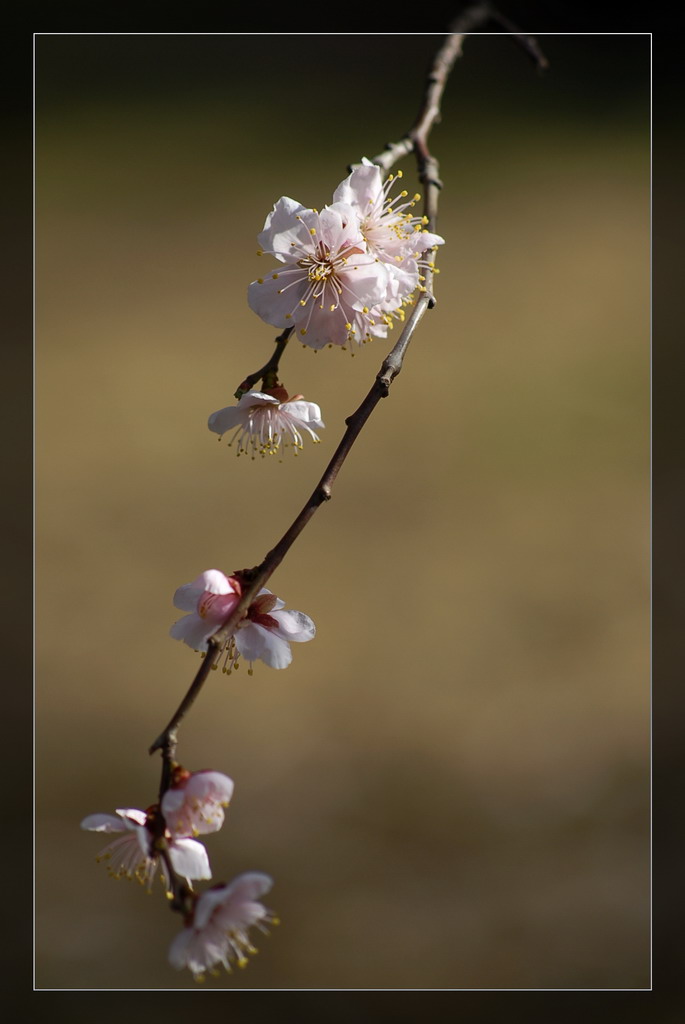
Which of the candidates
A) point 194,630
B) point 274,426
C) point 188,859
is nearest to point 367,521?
point 274,426

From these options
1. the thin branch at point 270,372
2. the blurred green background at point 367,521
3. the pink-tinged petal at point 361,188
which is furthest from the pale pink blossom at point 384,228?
the blurred green background at point 367,521

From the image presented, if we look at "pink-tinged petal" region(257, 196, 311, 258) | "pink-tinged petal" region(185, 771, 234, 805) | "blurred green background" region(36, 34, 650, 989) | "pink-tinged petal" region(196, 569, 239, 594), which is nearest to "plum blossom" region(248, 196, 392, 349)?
"pink-tinged petal" region(257, 196, 311, 258)

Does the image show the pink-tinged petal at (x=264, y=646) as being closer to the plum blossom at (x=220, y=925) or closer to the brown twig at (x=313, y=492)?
the brown twig at (x=313, y=492)

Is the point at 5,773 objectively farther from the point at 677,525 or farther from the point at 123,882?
the point at 677,525

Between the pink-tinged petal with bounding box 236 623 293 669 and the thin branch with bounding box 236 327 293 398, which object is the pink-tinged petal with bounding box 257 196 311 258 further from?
the pink-tinged petal with bounding box 236 623 293 669

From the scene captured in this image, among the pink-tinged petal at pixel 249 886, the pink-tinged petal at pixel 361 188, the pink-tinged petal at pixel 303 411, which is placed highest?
the pink-tinged petal at pixel 361 188

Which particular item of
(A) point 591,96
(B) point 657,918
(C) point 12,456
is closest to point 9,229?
(C) point 12,456
